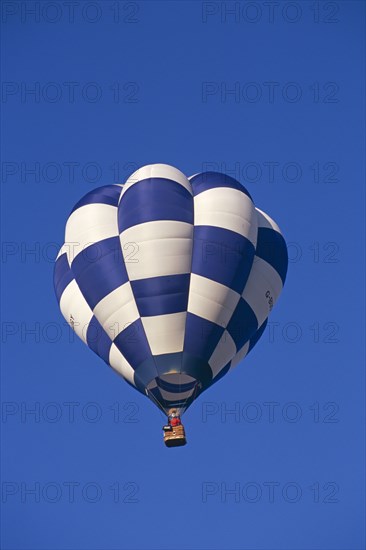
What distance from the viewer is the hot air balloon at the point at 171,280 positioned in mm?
22703

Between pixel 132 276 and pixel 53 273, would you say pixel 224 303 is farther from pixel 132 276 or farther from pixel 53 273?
pixel 53 273

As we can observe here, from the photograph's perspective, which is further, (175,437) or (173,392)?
(173,392)

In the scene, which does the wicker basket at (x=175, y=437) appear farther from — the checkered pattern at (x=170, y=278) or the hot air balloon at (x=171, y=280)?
the checkered pattern at (x=170, y=278)

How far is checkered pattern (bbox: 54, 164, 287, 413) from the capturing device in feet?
74.5

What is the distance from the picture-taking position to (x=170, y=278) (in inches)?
896

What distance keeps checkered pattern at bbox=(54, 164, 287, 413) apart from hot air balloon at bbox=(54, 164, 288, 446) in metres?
0.01

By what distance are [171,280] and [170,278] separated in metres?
0.03

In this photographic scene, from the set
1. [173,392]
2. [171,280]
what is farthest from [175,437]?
[171,280]

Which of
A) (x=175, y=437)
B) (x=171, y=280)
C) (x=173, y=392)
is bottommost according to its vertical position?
(x=175, y=437)

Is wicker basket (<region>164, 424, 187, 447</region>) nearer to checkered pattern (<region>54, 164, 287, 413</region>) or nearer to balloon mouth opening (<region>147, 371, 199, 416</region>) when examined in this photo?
balloon mouth opening (<region>147, 371, 199, 416</region>)

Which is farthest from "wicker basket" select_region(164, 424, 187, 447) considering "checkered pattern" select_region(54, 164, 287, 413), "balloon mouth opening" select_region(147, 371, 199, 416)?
"checkered pattern" select_region(54, 164, 287, 413)

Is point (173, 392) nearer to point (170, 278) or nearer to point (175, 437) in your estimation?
point (175, 437)

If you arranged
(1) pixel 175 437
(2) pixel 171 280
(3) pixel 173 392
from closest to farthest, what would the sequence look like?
(1) pixel 175 437, (2) pixel 171 280, (3) pixel 173 392

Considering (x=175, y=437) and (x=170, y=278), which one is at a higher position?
(x=170, y=278)
